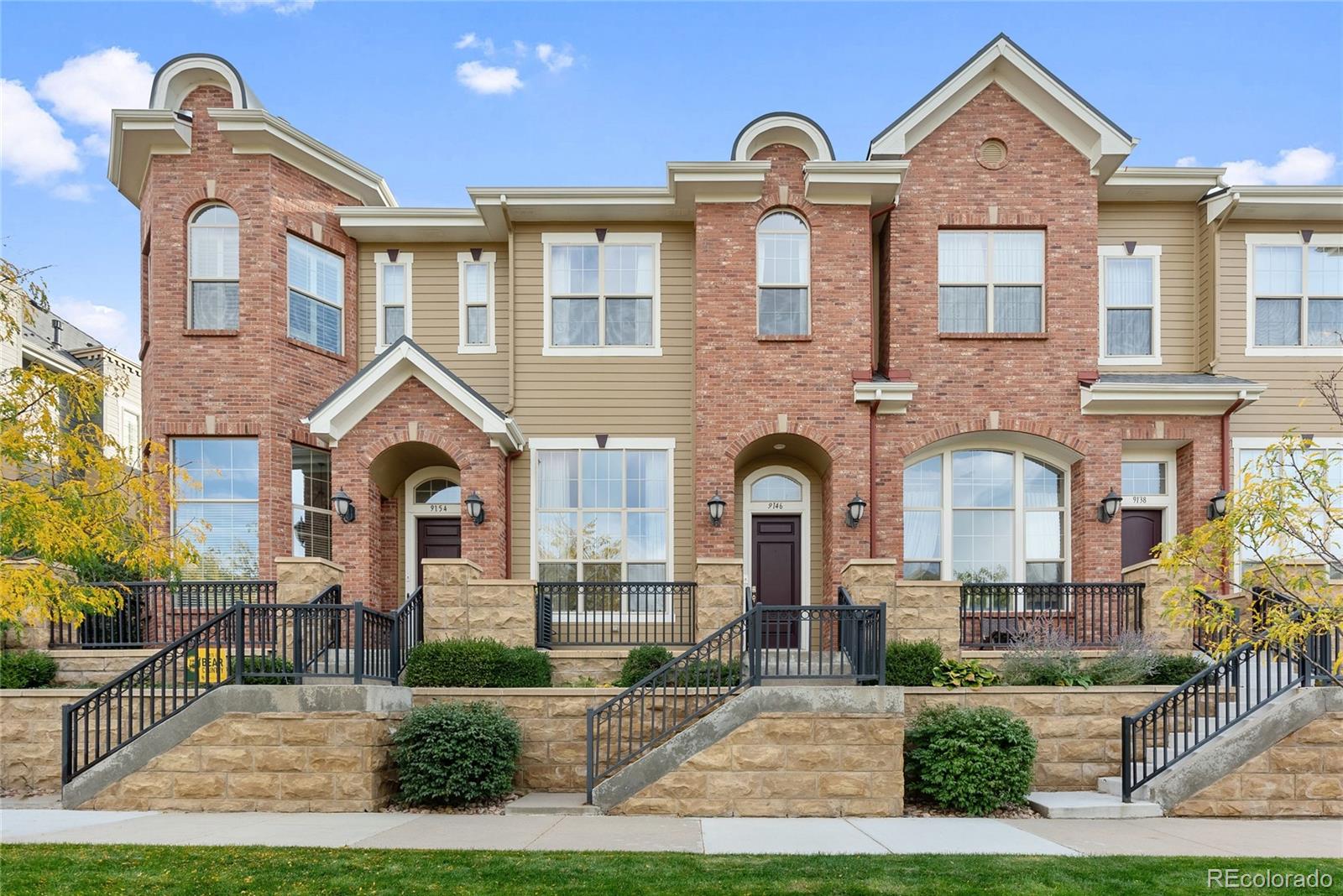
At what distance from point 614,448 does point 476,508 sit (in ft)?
8.90

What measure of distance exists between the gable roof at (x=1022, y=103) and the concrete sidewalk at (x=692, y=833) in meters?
10.4

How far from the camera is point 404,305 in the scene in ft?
54.8

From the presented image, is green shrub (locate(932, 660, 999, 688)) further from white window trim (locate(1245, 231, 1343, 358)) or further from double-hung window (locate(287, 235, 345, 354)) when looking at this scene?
double-hung window (locate(287, 235, 345, 354))

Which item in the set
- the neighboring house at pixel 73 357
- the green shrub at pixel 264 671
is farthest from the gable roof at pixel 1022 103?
the neighboring house at pixel 73 357

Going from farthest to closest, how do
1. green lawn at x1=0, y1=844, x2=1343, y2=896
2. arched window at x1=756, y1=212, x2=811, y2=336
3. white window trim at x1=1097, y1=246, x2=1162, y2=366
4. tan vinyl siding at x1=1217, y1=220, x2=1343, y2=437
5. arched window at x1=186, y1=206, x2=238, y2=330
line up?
white window trim at x1=1097, y1=246, x2=1162, y2=366 < tan vinyl siding at x1=1217, y1=220, x2=1343, y2=437 < arched window at x1=756, y1=212, x2=811, y2=336 < arched window at x1=186, y1=206, x2=238, y2=330 < green lawn at x1=0, y1=844, x2=1343, y2=896

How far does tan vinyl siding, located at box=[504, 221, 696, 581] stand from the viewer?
16.0 meters

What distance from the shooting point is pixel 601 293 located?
53.2 feet

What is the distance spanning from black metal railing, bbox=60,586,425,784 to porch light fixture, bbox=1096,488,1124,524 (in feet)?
35.4

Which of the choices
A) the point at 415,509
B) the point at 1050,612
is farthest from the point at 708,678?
the point at 415,509

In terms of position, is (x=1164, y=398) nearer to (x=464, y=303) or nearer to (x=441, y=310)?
(x=464, y=303)

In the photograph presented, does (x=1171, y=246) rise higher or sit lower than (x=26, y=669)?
higher

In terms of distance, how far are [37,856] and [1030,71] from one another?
54.8 feet

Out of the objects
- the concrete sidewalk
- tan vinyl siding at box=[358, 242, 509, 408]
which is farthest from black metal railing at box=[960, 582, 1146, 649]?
tan vinyl siding at box=[358, 242, 509, 408]

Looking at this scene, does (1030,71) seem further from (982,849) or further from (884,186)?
(982,849)
